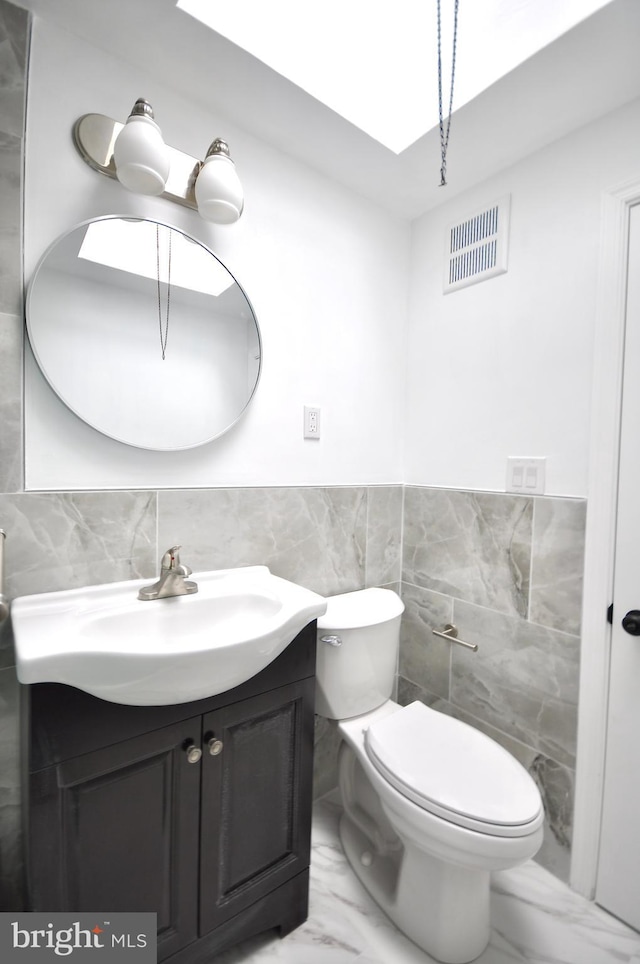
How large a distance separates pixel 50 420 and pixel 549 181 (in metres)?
1.62

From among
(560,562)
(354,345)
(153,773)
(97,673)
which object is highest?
(354,345)

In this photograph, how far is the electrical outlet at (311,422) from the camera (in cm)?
146

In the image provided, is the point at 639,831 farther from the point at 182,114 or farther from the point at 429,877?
the point at 182,114

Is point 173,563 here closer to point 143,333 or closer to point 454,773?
point 143,333

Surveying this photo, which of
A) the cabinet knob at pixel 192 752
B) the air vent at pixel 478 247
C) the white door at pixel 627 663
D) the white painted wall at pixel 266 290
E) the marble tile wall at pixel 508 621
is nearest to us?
the cabinet knob at pixel 192 752

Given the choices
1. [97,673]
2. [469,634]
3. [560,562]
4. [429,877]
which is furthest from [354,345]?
[429,877]

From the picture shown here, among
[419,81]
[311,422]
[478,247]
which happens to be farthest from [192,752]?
[419,81]

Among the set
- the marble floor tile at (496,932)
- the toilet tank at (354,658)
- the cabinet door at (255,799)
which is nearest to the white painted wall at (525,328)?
the toilet tank at (354,658)

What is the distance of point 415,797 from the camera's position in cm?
99

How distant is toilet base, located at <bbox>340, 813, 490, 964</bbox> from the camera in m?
1.04

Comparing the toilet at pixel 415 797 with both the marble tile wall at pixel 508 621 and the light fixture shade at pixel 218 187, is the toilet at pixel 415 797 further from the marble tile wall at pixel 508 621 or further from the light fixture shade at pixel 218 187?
the light fixture shade at pixel 218 187

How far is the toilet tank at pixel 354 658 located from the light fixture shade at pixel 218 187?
1.19 m

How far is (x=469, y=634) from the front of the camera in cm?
151

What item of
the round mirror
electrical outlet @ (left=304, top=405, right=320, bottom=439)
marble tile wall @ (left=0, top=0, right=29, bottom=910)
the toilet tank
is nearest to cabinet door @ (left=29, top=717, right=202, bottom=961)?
marble tile wall @ (left=0, top=0, right=29, bottom=910)
